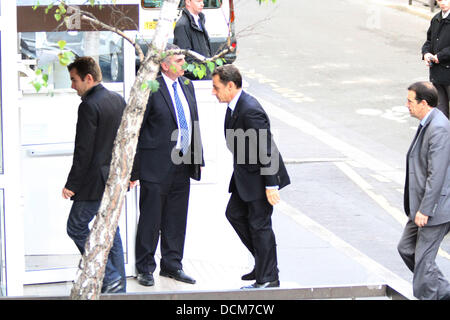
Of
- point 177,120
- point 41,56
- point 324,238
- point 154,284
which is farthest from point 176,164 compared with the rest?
point 324,238

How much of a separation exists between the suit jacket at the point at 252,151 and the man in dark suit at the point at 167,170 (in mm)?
493

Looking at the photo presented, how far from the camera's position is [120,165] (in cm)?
511

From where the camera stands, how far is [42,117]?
770 cm

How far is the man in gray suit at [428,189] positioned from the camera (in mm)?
6832

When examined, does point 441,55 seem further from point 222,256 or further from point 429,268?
point 429,268

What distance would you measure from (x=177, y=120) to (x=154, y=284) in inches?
55.5

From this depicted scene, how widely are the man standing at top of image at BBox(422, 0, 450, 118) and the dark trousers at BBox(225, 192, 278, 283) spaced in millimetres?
4557

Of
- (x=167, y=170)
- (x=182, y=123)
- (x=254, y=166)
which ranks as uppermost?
(x=182, y=123)

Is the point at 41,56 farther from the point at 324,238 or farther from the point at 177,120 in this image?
the point at 324,238

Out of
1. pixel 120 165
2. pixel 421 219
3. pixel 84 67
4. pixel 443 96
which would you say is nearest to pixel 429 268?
pixel 421 219

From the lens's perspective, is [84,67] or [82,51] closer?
[84,67]

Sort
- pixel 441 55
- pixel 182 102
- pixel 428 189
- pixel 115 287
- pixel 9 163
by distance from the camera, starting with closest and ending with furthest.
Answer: pixel 9 163 < pixel 428 189 < pixel 115 287 < pixel 182 102 < pixel 441 55

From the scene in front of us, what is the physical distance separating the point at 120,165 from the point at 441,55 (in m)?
6.79

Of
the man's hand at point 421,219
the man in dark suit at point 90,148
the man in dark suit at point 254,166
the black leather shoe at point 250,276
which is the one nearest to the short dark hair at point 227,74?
the man in dark suit at point 254,166
